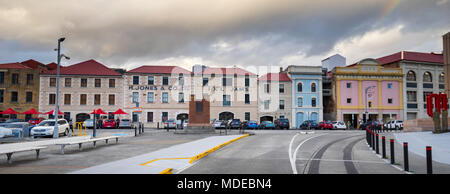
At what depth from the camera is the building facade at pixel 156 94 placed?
5281 cm

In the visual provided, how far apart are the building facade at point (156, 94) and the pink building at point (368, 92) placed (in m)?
25.8

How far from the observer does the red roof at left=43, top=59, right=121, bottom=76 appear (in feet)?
171

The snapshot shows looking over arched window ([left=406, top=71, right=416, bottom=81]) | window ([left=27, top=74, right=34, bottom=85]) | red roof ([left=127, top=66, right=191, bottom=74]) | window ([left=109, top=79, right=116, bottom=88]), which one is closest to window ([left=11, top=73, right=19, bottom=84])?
window ([left=27, top=74, right=34, bottom=85])

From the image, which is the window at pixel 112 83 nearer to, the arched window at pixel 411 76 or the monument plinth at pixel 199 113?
the monument plinth at pixel 199 113

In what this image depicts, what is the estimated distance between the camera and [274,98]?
5625cm

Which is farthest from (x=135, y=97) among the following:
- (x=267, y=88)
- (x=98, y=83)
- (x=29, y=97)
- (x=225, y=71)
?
(x=267, y=88)

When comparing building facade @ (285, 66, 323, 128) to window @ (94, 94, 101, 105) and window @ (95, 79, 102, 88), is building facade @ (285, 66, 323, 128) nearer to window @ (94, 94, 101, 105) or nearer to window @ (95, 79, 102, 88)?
window @ (95, 79, 102, 88)

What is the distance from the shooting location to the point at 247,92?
55906mm

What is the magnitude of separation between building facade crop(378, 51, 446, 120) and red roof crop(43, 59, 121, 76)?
48.6 metres

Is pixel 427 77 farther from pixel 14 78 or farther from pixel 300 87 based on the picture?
pixel 14 78
